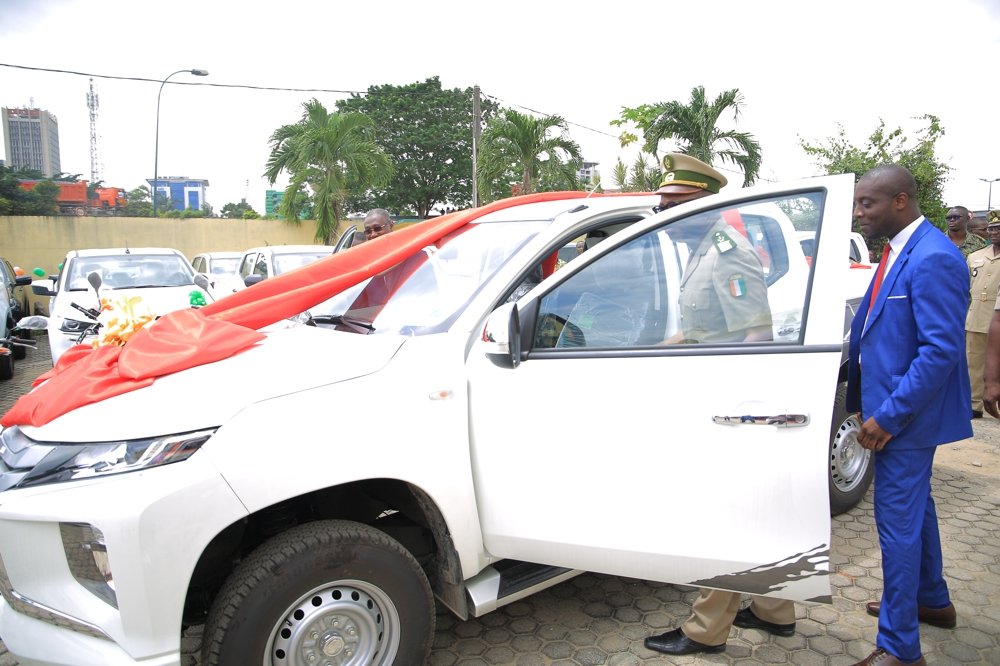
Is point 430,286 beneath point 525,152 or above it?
beneath

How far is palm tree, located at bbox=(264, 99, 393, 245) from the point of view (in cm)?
2022

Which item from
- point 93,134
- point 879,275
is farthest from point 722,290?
point 93,134

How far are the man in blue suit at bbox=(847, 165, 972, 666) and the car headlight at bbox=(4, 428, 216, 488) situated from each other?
2345 mm

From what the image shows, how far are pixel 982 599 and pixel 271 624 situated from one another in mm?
3349

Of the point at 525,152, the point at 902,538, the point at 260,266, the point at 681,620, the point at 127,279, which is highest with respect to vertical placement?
the point at 525,152

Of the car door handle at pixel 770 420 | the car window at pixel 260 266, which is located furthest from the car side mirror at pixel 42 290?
the car door handle at pixel 770 420

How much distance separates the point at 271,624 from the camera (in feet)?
6.78

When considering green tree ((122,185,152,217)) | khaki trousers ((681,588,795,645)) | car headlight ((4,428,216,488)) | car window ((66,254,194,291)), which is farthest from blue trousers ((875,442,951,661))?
green tree ((122,185,152,217))

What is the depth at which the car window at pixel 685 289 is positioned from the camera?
2438 mm

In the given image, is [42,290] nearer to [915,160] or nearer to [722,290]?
[722,290]

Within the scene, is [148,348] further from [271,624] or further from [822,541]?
[822,541]

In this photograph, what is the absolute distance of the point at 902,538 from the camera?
7.95 feet

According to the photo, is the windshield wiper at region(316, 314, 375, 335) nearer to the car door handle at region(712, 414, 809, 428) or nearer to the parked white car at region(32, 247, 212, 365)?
the car door handle at region(712, 414, 809, 428)

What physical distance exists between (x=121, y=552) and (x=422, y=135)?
42.7 meters
